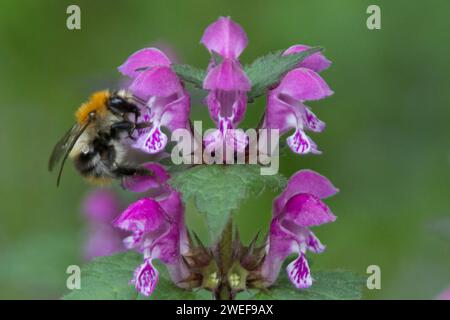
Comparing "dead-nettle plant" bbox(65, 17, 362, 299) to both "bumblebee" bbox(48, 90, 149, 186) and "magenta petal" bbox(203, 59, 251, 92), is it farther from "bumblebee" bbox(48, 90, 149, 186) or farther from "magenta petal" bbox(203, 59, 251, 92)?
"bumblebee" bbox(48, 90, 149, 186)

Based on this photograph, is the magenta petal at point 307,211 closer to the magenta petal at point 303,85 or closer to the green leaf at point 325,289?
the green leaf at point 325,289

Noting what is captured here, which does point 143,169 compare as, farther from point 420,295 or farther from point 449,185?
point 449,185

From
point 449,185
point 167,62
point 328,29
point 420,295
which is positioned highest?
point 328,29

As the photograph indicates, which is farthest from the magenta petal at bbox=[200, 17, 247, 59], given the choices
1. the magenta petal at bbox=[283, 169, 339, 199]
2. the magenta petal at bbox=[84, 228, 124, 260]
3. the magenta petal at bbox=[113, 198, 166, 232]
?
the magenta petal at bbox=[84, 228, 124, 260]

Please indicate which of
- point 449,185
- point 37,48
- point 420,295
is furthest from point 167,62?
point 37,48

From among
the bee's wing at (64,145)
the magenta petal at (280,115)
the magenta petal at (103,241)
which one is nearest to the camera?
the magenta petal at (280,115)

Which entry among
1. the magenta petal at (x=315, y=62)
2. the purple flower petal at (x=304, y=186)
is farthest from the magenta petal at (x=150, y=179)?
the magenta petal at (x=315, y=62)

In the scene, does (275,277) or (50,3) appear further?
(50,3)
